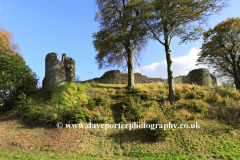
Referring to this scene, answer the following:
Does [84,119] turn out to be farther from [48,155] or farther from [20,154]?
[20,154]

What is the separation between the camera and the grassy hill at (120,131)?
7.71 m

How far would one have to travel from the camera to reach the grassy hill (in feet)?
25.3

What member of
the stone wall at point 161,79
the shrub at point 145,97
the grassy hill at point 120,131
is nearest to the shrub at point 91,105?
the grassy hill at point 120,131

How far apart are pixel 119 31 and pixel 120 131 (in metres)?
9.31

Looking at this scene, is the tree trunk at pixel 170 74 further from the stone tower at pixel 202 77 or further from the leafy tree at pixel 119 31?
the stone tower at pixel 202 77

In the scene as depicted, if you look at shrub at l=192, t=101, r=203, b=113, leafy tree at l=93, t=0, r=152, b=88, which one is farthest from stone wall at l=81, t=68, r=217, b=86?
shrub at l=192, t=101, r=203, b=113

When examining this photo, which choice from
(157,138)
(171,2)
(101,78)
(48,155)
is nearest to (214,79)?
(171,2)

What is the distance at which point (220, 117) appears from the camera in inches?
430

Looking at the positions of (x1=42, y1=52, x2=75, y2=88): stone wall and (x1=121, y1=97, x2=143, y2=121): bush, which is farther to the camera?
(x1=42, y1=52, x2=75, y2=88): stone wall

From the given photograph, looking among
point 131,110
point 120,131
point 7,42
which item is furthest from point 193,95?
point 7,42

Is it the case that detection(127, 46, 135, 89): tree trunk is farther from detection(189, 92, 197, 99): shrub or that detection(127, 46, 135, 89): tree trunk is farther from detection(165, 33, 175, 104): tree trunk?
detection(189, 92, 197, 99): shrub

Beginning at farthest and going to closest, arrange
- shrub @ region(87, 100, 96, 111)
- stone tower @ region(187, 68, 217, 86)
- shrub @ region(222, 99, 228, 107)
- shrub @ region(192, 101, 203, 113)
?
stone tower @ region(187, 68, 217, 86)
shrub @ region(222, 99, 228, 107)
shrub @ region(192, 101, 203, 113)
shrub @ region(87, 100, 96, 111)

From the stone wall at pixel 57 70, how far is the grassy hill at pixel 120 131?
4166 mm

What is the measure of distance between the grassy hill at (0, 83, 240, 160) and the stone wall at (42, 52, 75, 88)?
164 inches
